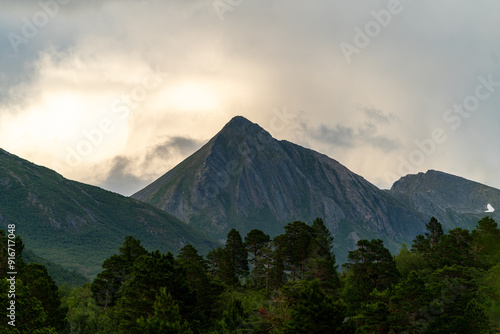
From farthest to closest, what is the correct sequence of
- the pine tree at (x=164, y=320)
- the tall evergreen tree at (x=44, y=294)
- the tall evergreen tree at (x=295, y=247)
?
the tall evergreen tree at (x=295, y=247) → the tall evergreen tree at (x=44, y=294) → the pine tree at (x=164, y=320)

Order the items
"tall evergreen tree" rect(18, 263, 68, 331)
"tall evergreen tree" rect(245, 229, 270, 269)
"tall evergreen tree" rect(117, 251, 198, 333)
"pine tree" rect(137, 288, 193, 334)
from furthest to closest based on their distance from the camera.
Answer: "tall evergreen tree" rect(245, 229, 270, 269)
"tall evergreen tree" rect(18, 263, 68, 331)
"tall evergreen tree" rect(117, 251, 198, 333)
"pine tree" rect(137, 288, 193, 334)

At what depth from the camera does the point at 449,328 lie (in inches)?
2645

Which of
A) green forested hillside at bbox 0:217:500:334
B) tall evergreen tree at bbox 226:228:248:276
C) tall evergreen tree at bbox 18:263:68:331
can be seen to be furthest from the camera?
tall evergreen tree at bbox 226:228:248:276

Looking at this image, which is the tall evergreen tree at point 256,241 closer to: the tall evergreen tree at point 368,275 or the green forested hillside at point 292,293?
the green forested hillside at point 292,293

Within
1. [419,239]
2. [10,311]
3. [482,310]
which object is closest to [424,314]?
[482,310]

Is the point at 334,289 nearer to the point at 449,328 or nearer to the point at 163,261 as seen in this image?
the point at 449,328

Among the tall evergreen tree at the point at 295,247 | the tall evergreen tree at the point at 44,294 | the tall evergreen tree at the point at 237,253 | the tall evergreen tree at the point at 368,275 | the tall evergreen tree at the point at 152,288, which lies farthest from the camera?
the tall evergreen tree at the point at 237,253

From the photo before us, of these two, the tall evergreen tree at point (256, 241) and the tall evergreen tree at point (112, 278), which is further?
the tall evergreen tree at point (256, 241)

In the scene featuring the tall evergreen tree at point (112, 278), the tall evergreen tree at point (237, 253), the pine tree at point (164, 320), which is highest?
the tall evergreen tree at point (237, 253)

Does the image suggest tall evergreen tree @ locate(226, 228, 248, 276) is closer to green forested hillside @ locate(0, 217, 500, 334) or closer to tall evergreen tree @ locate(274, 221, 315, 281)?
green forested hillside @ locate(0, 217, 500, 334)

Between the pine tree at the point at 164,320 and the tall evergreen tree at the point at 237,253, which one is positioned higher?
the tall evergreen tree at the point at 237,253

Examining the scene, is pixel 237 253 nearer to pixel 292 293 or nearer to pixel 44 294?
pixel 44 294

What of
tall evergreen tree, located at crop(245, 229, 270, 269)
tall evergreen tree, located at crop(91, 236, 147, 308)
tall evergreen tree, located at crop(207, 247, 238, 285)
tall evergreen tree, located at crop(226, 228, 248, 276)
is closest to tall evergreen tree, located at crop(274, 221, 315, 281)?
tall evergreen tree, located at crop(245, 229, 270, 269)

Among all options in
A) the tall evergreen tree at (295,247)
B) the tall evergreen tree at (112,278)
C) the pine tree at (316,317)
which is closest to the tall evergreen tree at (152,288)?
the pine tree at (316,317)
